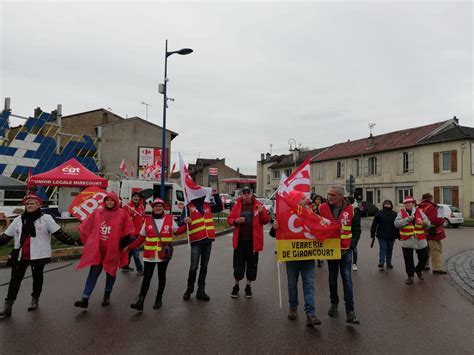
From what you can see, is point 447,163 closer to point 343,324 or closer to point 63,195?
point 63,195

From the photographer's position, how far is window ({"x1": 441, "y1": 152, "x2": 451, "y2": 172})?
102 ft

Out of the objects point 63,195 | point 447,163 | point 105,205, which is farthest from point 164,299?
point 447,163

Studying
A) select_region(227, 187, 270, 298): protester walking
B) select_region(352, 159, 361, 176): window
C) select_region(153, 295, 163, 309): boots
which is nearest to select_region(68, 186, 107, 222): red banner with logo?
select_region(153, 295, 163, 309): boots

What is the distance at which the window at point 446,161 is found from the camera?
1224 inches

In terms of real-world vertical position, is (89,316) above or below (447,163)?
below

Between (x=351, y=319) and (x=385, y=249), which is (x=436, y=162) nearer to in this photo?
(x=385, y=249)

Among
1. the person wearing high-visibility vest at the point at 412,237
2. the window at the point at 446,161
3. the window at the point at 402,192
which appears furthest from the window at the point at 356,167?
the person wearing high-visibility vest at the point at 412,237

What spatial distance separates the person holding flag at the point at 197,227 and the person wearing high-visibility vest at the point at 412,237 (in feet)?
13.3

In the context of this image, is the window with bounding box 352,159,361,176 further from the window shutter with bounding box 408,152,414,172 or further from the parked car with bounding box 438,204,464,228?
the parked car with bounding box 438,204,464,228

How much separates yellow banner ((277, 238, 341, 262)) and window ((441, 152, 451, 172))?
99.4ft

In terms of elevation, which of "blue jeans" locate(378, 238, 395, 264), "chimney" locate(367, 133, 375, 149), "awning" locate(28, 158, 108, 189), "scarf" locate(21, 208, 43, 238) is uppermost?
"chimney" locate(367, 133, 375, 149)

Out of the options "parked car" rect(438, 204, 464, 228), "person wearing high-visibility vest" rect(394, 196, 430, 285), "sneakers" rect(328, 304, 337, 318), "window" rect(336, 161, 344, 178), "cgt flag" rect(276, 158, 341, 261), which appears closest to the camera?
"cgt flag" rect(276, 158, 341, 261)

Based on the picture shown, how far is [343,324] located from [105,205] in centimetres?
382

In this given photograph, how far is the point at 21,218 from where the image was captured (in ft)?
17.8
